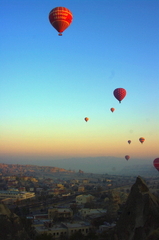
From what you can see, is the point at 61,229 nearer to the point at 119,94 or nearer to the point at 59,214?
the point at 59,214

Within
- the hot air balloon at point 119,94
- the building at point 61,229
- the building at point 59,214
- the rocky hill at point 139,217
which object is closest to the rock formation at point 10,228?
the rocky hill at point 139,217

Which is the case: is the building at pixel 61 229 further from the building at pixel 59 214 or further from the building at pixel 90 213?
the building at pixel 90 213

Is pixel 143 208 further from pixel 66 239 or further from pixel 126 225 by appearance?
pixel 66 239

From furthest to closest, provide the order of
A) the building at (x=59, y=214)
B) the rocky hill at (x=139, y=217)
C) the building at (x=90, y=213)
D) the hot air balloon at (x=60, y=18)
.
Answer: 1. the building at (x=90, y=213)
2. the building at (x=59, y=214)
3. the hot air balloon at (x=60, y=18)
4. the rocky hill at (x=139, y=217)

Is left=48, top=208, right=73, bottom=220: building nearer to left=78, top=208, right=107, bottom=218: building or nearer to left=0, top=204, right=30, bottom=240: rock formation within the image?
left=78, top=208, right=107, bottom=218: building

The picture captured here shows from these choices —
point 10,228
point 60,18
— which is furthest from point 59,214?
point 60,18

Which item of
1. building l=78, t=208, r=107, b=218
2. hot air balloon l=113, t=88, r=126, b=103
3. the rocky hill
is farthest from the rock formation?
hot air balloon l=113, t=88, r=126, b=103

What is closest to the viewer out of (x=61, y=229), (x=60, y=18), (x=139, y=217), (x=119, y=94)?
(x=139, y=217)
